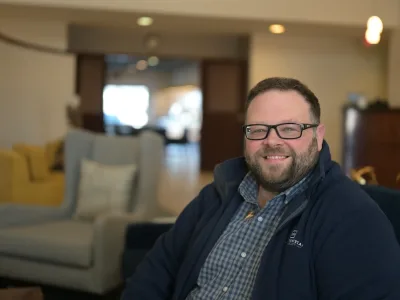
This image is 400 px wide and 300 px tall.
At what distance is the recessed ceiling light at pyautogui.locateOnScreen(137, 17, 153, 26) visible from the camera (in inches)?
243

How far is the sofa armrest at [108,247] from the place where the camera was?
9.42 ft

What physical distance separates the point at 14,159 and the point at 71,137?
1.59 metres

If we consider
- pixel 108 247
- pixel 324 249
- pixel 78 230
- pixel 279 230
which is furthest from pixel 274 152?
pixel 78 230

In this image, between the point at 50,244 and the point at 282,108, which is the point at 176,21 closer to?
the point at 50,244

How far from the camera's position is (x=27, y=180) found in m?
5.29

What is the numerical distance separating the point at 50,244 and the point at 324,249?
2.06m

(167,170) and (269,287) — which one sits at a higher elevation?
(269,287)

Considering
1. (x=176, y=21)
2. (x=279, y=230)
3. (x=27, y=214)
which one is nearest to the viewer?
(x=279, y=230)

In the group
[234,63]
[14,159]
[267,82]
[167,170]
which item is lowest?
[167,170]

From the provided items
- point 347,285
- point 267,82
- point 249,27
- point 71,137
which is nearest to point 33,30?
point 249,27

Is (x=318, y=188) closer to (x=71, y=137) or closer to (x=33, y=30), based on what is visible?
(x=71, y=137)

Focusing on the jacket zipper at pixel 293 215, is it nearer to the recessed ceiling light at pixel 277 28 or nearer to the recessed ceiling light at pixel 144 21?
the recessed ceiling light at pixel 144 21

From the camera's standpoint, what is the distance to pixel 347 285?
1.22 m

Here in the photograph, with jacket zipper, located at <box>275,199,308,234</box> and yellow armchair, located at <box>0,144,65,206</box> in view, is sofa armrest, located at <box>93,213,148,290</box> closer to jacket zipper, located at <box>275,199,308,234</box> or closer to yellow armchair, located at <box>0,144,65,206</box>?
jacket zipper, located at <box>275,199,308,234</box>
